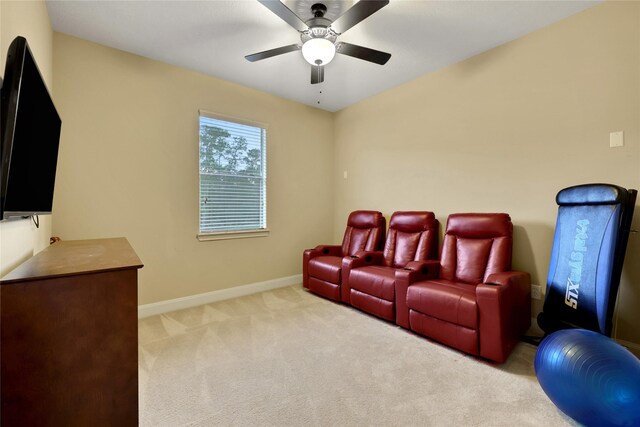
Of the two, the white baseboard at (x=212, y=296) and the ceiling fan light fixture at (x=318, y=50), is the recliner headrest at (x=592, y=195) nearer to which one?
the ceiling fan light fixture at (x=318, y=50)

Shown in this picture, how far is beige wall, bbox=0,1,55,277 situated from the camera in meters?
1.20

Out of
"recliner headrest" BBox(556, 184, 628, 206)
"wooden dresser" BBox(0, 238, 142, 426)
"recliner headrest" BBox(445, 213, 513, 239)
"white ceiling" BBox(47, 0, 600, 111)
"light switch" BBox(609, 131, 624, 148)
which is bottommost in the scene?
"wooden dresser" BBox(0, 238, 142, 426)

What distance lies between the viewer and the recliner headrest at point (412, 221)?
10.4ft

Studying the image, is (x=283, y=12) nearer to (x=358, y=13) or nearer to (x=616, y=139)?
(x=358, y=13)

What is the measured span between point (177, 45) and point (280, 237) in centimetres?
254

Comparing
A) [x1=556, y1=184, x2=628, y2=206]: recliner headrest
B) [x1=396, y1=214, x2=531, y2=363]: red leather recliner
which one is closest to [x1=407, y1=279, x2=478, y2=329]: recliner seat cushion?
[x1=396, y1=214, x2=531, y2=363]: red leather recliner

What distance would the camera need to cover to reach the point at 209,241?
3.39m

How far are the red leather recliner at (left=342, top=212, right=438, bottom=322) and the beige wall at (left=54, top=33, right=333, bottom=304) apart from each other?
52.1 inches

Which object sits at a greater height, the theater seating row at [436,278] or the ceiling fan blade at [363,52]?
the ceiling fan blade at [363,52]

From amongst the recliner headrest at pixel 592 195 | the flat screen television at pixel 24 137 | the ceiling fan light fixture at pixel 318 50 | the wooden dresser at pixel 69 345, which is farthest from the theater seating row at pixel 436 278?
the flat screen television at pixel 24 137

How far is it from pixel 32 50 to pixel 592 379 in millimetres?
3545

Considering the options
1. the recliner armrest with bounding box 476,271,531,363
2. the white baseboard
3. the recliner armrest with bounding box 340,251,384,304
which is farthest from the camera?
the recliner armrest with bounding box 340,251,384,304

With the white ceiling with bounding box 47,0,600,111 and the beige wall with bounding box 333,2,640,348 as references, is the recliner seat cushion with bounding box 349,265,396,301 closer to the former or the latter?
the beige wall with bounding box 333,2,640,348

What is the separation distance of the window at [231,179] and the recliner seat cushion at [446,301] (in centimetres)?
223
